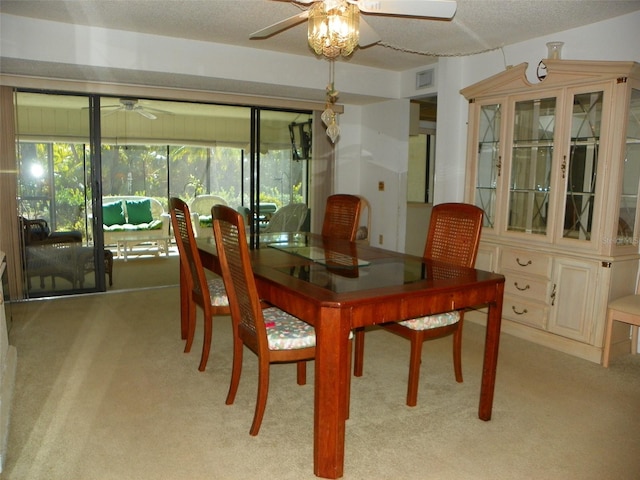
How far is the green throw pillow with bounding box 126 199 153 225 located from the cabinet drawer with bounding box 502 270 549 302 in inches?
141

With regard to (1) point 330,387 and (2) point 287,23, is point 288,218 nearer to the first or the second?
(2) point 287,23

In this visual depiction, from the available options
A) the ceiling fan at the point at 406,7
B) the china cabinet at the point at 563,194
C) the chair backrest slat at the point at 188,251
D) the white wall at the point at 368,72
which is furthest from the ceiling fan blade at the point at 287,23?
the china cabinet at the point at 563,194

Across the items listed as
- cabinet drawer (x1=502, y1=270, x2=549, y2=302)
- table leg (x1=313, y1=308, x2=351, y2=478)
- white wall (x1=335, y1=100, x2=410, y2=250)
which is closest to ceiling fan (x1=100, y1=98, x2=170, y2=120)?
white wall (x1=335, y1=100, x2=410, y2=250)

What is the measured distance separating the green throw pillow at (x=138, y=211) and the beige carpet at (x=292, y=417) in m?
1.82

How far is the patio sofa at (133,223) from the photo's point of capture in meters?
5.07

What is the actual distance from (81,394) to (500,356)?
2.59 m

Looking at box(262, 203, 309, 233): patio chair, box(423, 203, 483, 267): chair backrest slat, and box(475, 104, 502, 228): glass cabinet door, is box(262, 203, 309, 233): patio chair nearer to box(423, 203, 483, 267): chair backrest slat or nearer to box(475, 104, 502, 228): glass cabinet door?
box(475, 104, 502, 228): glass cabinet door

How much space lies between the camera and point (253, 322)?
2.28 m

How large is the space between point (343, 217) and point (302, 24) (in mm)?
1504

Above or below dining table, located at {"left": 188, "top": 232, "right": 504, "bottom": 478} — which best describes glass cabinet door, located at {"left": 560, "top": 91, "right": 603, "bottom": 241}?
above

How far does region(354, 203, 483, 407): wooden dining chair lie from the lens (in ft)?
8.45

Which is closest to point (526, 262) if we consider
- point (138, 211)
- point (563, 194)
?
point (563, 194)

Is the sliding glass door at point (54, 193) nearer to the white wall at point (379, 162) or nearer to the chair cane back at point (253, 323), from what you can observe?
the white wall at point (379, 162)

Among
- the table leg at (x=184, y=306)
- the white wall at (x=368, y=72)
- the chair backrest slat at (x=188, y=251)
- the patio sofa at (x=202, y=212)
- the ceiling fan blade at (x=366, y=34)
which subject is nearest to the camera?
the ceiling fan blade at (x=366, y=34)
